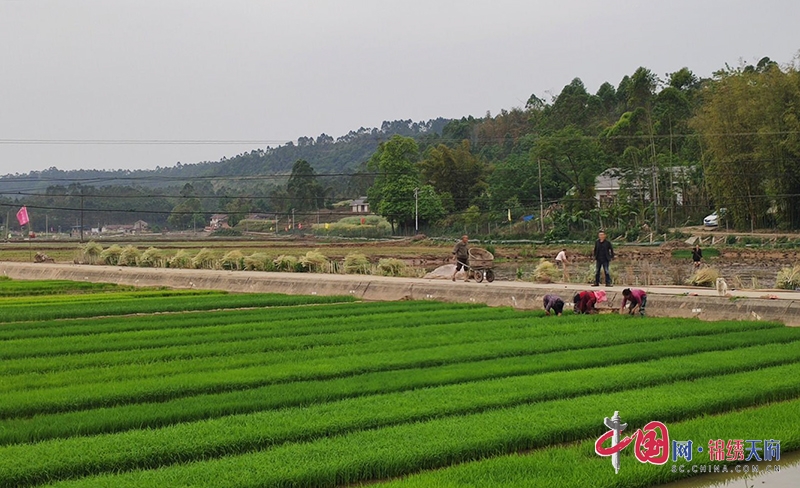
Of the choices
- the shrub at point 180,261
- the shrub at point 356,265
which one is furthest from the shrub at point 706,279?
the shrub at point 180,261

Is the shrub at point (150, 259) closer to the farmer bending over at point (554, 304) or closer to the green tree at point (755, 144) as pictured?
the farmer bending over at point (554, 304)

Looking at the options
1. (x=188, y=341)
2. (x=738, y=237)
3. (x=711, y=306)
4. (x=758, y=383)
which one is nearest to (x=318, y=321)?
(x=188, y=341)

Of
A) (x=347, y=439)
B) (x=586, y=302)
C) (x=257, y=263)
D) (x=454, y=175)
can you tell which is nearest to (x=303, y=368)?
(x=347, y=439)

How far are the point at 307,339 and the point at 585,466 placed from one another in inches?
358

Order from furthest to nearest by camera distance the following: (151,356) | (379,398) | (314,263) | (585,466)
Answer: (314,263)
(151,356)
(379,398)
(585,466)

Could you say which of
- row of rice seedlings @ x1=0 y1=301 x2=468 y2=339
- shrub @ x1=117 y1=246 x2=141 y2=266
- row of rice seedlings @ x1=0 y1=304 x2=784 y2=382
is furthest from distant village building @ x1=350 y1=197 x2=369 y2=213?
row of rice seedlings @ x1=0 y1=304 x2=784 y2=382

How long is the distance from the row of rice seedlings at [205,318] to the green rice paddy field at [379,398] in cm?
22

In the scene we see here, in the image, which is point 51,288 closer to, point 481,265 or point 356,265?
point 356,265

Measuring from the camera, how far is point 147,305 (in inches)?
950

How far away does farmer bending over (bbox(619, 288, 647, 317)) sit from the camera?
19.1m

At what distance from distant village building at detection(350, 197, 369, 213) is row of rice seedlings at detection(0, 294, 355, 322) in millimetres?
89755

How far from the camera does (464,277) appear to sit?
2745 cm

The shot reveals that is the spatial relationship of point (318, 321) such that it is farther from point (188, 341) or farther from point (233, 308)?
point (233, 308)

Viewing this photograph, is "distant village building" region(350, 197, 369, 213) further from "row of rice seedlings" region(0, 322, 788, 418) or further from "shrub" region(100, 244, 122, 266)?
"row of rice seedlings" region(0, 322, 788, 418)
